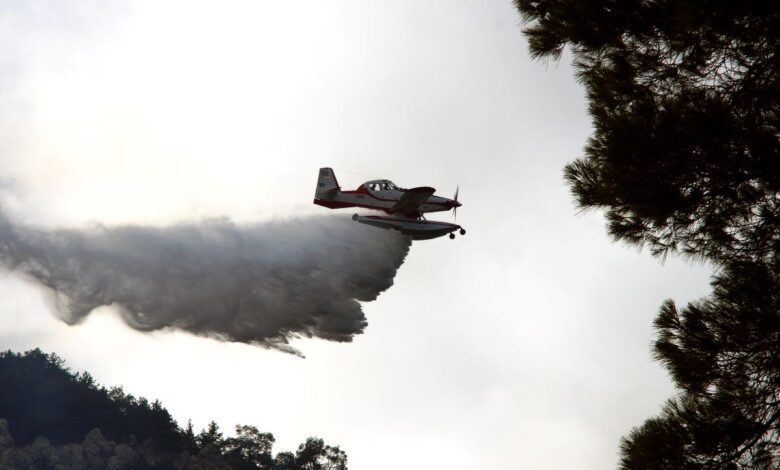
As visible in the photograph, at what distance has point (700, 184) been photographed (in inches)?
539

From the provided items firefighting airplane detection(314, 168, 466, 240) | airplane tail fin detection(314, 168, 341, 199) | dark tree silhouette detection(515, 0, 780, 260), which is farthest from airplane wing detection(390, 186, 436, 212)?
dark tree silhouette detection(515, 0, 780, 260)

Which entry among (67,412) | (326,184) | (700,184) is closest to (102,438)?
(67,412)

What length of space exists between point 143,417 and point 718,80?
4734 inches

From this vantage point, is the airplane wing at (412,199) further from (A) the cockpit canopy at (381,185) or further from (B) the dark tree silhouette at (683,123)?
(B) the dark tree silhouette at (683,123)

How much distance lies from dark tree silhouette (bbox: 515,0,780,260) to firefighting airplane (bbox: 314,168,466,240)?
23625mm

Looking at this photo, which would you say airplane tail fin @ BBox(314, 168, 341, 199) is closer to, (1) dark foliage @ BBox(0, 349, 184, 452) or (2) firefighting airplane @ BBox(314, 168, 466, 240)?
(2) firefighting airplane @ BBox(314, 168, 466, 240)

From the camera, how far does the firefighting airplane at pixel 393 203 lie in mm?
39625

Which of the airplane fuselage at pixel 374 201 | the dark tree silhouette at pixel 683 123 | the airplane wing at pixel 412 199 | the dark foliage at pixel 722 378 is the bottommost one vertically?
the dark foliage at pixel 722 378

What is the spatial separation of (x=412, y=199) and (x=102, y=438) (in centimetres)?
8592

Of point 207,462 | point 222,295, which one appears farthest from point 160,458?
point 222,295

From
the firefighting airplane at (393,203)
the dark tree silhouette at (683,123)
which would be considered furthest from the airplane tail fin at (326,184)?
the dark tree silhouette at (683,123)

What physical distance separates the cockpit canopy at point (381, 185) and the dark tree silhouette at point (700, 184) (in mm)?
26183

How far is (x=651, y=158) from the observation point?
13797 millimetres

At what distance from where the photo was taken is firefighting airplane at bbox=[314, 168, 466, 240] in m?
39.6
